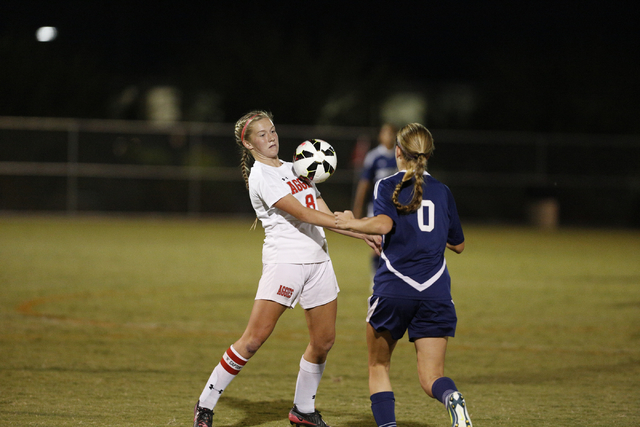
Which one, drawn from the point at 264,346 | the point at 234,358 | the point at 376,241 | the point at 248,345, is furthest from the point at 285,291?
the point at 264,346

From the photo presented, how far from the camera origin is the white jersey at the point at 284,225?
4824 millimetres

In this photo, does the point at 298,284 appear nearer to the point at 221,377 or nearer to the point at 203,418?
the point at 221,377

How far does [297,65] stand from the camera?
3103 cm

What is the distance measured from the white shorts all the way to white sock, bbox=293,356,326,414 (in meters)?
0.39

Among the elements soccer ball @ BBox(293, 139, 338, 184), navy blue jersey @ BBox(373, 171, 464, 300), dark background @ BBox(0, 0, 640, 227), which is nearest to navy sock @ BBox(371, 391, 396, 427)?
navy blue jersey @ BBox(373, 171, 464, 300)

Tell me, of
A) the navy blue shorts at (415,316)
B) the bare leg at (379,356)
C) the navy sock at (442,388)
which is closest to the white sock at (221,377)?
the bare leg at (379,356)

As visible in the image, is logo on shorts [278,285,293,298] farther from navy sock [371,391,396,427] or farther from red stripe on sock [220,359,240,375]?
navy sock [371,391,396,427]

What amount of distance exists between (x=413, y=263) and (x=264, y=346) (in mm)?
3916

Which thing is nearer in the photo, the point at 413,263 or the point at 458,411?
the point at 458,411

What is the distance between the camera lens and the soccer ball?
497 cm

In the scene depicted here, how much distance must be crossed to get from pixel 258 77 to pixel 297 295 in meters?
26.7

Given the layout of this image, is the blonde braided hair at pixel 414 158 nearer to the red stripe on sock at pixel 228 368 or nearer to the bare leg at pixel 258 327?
the bare leg at pixel 258 327

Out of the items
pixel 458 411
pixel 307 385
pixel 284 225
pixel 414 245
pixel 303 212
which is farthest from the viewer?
pixel 307 385

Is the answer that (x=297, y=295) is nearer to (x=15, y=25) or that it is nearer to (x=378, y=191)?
(x=378, y=191)
